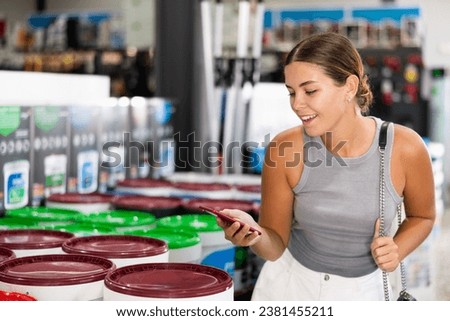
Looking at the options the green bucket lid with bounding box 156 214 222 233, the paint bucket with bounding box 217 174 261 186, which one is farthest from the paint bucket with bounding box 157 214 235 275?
the paint bucket with bounding box 217 174 261 186

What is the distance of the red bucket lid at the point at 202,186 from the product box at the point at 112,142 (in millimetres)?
456

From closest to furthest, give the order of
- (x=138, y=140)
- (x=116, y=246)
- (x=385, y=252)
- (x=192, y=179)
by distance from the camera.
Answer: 1. (x=385, y=252)
2. (x=116, y=246)
3. (x=192, y=179)
4. (x=138, y=140)

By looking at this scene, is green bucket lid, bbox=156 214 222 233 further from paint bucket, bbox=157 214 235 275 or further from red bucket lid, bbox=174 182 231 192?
red bucket lid, bbox=174 182 231 192

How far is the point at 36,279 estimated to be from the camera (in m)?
1.75

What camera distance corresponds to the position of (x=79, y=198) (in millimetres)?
3250

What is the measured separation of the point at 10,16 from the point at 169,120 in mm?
10816

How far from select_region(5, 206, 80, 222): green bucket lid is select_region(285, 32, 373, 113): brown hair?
1184 mm

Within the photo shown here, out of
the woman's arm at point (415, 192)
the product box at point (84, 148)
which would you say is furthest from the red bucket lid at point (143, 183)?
the woman's arm at point (415, 192)

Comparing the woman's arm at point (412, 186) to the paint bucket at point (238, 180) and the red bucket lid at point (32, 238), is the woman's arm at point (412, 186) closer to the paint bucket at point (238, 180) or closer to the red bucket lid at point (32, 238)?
the red bucket lid at point (32, 238)

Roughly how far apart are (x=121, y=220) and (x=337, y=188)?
100 cm

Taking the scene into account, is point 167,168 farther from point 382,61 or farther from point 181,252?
point 382,61

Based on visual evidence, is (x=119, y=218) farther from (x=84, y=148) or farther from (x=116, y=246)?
Answer: (x=84, y=148)

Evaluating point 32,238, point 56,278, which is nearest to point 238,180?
point 32,238

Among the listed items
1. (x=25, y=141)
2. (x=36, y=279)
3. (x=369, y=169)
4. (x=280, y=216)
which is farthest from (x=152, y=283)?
(x=25, y=141)
